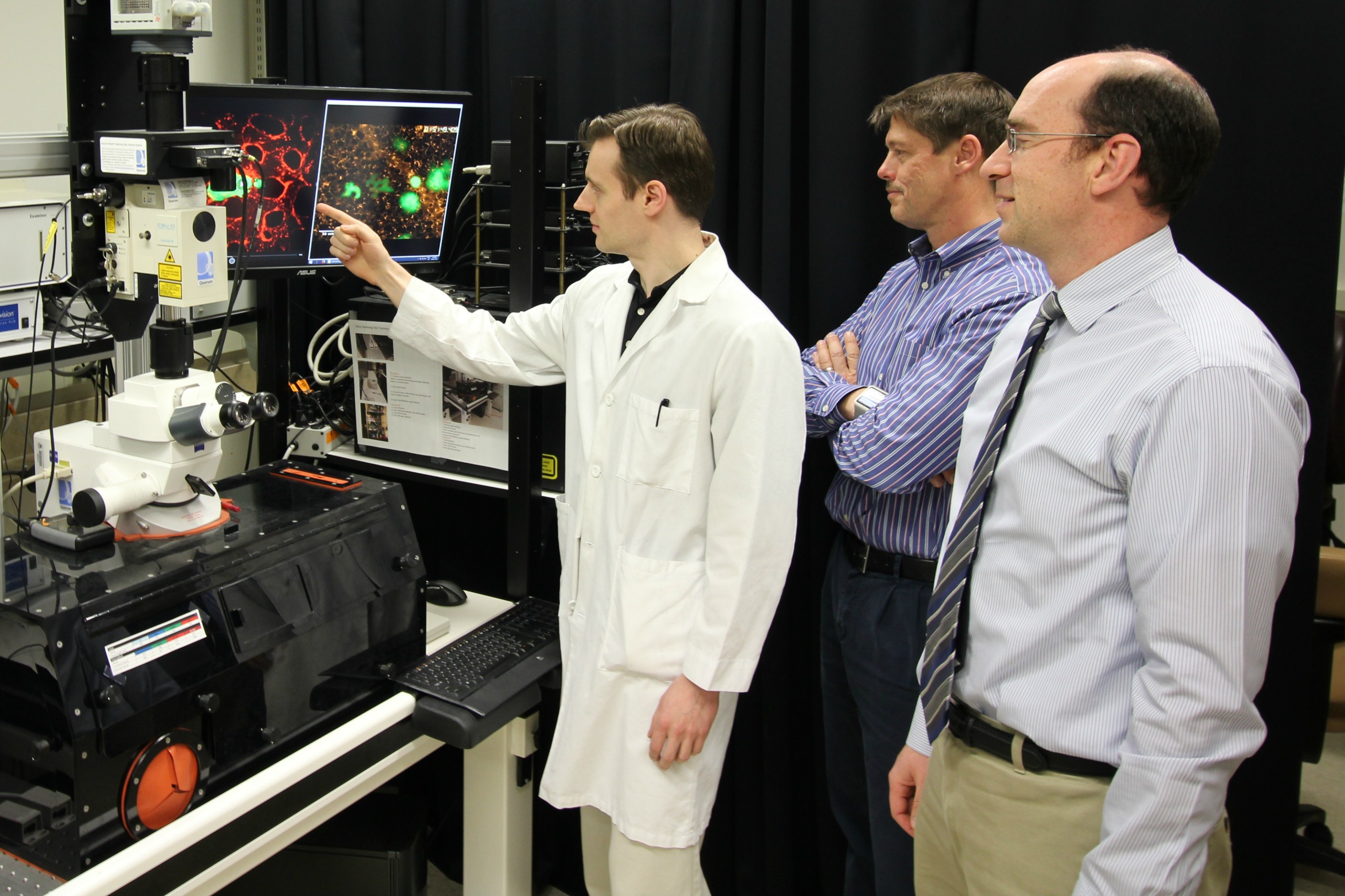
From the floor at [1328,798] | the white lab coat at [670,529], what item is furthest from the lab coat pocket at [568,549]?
the floor at [1328,798]

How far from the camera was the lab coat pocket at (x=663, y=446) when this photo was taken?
1.68 metres

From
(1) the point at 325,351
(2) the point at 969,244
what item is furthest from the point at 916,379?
(1) the point at 325,351

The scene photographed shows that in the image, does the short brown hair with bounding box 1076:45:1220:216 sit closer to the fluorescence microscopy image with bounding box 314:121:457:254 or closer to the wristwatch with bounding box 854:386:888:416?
the wristwatch with bounding box 854:386:888:416

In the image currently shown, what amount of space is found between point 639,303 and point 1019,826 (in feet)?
3.33

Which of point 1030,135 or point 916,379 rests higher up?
point 1030,135

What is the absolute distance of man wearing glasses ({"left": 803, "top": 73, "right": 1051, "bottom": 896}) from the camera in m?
1.63

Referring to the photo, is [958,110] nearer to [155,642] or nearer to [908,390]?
[908,390]

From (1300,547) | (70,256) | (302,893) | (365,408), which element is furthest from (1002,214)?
(302,893)

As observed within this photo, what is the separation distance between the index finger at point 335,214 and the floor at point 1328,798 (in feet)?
8.48

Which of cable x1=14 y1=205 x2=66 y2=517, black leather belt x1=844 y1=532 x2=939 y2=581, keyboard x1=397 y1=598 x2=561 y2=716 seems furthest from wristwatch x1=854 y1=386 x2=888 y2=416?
cable x1=14 y1=205 x2=66 y2=517

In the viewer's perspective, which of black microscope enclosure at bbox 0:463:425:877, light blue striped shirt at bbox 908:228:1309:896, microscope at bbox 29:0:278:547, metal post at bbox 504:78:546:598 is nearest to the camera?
light blue striped shirt at bbox 908:228:1309:896

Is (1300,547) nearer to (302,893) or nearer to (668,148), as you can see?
(668,148)

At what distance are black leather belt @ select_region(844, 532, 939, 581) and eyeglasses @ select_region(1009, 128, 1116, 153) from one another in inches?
27.3

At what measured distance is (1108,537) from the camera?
3.72 ft
